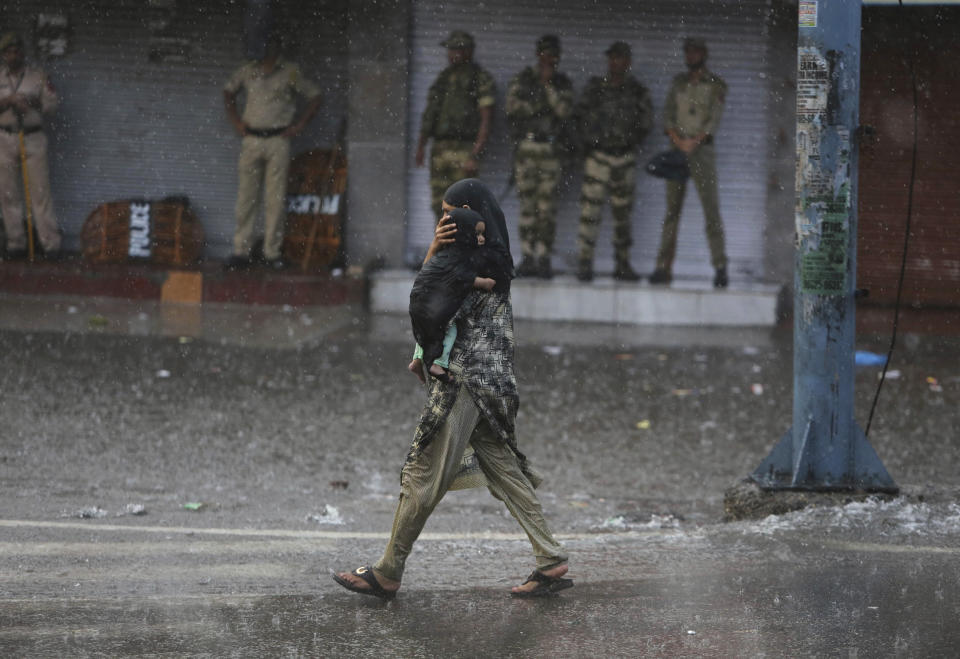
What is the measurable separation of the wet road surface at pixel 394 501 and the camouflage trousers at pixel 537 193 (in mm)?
1211

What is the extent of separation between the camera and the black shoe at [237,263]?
1313 centimetres

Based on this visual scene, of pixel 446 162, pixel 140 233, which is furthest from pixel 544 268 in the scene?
pixel 140 233

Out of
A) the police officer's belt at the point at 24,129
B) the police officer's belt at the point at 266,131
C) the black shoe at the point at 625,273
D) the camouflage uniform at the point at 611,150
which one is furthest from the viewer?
the police officer's belt at the point at 24,129

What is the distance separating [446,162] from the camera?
1283cm

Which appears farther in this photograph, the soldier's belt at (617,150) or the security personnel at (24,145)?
the security personnel at (24,145)

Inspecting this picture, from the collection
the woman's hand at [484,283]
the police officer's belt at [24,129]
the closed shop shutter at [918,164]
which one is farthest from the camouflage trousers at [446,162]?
the woman's hand at [484,283]

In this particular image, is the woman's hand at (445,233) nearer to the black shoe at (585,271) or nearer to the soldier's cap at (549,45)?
the black shoe at (585,271)

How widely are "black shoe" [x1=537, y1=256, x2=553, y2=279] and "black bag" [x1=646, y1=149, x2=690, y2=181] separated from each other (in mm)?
1327

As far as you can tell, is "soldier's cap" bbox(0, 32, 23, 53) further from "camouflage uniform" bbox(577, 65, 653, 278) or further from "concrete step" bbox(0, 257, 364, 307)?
"camouflage uniform" bbox(577, 65, 653, 278)

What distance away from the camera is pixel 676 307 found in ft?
40.7

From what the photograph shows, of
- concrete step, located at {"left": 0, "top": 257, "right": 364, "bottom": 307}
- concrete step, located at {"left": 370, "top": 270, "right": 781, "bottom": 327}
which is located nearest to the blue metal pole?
concrete step, located at {"left": 370, "top": 270, "right": 781, "bottom": 327}

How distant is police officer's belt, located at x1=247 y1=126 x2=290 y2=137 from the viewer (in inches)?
514

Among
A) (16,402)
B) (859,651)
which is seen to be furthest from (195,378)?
(859,651)

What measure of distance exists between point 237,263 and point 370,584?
878 cm
